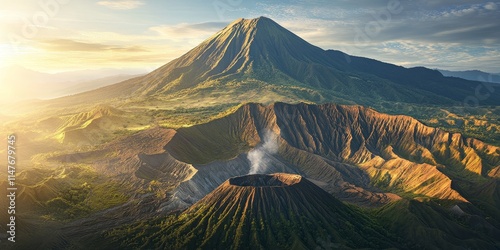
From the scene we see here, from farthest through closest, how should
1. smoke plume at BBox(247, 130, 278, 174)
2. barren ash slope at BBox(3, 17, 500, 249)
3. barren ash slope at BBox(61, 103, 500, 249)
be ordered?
smoke plume at BBox(247, 130, 278, 174), barren ash slope at BBox(61, 103, 500, 249), barren ash slope at BBox(3, 17, 500, 249)

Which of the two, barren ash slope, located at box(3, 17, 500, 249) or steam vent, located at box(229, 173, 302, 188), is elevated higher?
steam vent, located at box(229, 173, 302, 188)

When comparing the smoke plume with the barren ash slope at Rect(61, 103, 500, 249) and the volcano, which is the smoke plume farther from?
the volcano

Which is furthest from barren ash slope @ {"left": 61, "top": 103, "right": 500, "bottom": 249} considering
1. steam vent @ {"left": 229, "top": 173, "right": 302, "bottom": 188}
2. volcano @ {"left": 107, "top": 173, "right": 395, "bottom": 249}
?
steam vent @ {"left": 229, "top": 173, "right": 302, "bottom": 188}

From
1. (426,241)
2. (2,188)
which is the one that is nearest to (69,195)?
(2,188)

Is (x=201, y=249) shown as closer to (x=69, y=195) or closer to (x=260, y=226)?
(x=260, y=226)

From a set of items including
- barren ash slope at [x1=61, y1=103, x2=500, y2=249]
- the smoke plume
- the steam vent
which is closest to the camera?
barren ash slope at [x1=61, y1=103, x2=500, y2=249]

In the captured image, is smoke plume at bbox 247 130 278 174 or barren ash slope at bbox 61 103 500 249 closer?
barren ash slope at bbox 61 103 500 249

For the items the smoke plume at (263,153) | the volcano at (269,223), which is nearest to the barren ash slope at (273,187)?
the volcano at (269,223)
